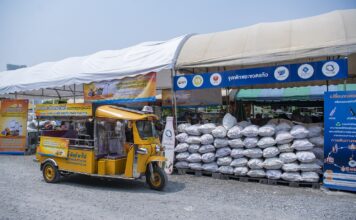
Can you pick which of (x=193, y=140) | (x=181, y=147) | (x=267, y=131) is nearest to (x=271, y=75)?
(x=267, y=131)

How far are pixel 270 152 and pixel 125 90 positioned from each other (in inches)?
204

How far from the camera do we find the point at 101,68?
10555 mm

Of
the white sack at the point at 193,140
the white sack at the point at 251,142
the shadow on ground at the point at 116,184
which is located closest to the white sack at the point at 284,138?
the white sack at the point at 251,142

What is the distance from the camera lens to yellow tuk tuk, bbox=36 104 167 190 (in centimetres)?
675

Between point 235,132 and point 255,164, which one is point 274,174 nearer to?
point 255,164

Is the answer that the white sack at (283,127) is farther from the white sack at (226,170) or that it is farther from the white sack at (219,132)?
the white sack at (226,170)

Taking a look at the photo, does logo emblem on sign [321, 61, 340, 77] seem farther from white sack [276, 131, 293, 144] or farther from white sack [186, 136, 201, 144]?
white sack [186, 136, 201, 144]

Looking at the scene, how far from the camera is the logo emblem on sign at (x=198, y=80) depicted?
8703mm

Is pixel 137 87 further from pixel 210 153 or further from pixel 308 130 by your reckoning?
pixel 308 130

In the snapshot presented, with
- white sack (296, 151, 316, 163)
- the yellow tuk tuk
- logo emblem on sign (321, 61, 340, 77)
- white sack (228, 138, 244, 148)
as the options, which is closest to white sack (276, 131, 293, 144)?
white sack (296, 151, 316, 163)

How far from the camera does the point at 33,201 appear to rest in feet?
19.2

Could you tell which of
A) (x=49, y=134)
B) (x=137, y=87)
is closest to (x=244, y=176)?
(x=137, y=87)

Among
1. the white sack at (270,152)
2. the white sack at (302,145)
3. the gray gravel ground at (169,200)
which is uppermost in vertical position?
the white sack at (302,145)

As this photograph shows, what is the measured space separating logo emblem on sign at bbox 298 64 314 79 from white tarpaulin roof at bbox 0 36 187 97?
3.64 m
